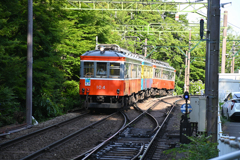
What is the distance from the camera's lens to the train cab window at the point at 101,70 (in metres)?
16.9

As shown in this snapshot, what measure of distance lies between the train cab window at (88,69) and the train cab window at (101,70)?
11.9 inches

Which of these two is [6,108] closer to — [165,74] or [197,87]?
[165,74]

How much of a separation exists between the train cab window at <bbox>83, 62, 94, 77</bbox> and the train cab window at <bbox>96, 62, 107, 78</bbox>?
11.9 inches

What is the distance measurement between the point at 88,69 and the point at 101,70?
0.65 metres

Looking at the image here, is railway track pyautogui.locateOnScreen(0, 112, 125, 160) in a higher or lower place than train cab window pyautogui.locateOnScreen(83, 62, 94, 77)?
lower

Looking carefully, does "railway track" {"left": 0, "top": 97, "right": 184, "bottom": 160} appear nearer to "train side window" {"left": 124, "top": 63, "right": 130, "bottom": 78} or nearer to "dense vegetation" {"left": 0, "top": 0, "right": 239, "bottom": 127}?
"dense vegetation" {"left": 0, "top": 0, "right": 239, "bottom": 127}

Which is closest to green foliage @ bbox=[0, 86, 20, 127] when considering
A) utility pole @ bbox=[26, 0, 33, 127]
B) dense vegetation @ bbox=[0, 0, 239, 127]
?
dense vegetation @ bbox=[0, 0, 239, 127]

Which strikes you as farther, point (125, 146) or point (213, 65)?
point (125, 146)

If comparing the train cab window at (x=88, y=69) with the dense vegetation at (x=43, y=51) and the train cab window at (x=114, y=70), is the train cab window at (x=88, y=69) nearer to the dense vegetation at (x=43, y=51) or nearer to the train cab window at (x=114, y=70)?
the train cab window at (x=114, y=70)

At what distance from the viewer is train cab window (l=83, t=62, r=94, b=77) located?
17000 mm

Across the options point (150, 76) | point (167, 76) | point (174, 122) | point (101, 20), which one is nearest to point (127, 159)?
point (174, 122)

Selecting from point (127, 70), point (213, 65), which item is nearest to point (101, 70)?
point (127, 70)

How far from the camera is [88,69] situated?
1705 cm

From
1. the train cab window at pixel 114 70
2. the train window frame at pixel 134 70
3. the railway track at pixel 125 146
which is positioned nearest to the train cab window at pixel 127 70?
the train cab window at pixel 114 70
